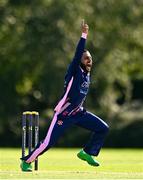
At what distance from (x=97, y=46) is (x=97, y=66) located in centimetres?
94

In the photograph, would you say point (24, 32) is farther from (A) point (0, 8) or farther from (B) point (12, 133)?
(B) point (12, 133)

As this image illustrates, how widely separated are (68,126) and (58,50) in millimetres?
25536

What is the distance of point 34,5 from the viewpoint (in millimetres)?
40375

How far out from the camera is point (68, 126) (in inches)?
577

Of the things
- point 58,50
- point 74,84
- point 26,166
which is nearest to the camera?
point 74,84

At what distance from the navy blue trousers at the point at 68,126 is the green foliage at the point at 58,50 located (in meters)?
23.6

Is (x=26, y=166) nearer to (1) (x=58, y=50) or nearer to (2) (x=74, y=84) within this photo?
(2) (x=74, y=84)

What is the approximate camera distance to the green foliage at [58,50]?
40.2 meters

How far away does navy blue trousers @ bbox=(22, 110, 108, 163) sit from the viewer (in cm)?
1447

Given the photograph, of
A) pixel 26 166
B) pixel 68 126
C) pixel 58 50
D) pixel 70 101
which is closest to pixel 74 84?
pixel 70 101

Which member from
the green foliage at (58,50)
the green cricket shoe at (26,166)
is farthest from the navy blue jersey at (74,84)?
the green foliage at (58,50)

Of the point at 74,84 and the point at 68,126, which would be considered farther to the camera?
the point at 68,126

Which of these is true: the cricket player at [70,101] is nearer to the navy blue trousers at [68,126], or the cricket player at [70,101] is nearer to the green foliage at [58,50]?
the navy blue trousers at [68,126]

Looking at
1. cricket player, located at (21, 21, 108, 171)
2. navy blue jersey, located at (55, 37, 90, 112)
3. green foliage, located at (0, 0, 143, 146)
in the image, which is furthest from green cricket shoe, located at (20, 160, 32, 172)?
green foliage, located at (0, 0, 143, 146)
